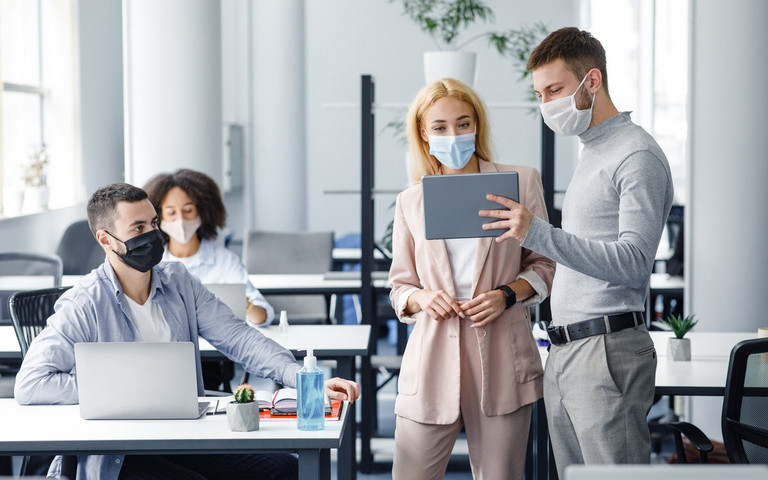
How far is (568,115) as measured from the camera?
6.62 ft

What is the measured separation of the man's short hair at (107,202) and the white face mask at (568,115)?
4.13ft

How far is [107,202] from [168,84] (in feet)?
9.55

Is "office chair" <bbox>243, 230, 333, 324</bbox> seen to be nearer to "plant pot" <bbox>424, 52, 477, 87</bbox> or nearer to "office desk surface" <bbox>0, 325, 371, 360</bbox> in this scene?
"plant pot" <bbox>424, 52, 477, 87</bbox>

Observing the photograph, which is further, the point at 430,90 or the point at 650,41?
the point at 650,41

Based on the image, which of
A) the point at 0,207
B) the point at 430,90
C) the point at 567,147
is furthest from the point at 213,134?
the point at 567,147

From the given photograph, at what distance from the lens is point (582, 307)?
1996 mm

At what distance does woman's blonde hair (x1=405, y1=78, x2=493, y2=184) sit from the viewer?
2287mm

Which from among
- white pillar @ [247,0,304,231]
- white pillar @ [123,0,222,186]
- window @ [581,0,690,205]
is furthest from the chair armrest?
white pillar @ [247,0,304,231]

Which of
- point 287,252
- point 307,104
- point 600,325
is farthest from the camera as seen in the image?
point 307,104

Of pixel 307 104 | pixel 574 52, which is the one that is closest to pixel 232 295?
pixel 574 52

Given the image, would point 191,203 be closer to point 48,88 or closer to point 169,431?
point 169,431

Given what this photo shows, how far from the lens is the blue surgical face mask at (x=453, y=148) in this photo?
2.25 m

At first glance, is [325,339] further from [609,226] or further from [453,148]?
[609,226]

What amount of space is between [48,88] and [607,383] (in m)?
5.18
